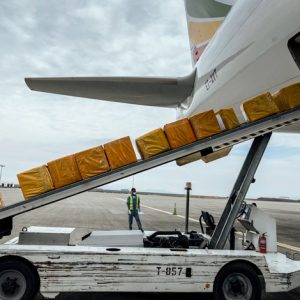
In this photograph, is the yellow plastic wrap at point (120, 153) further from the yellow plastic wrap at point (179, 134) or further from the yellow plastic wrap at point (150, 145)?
the yellow plastic wrap at point (179, 134)

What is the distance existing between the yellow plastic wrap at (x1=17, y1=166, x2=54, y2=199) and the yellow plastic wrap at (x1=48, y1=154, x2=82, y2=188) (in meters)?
0.09

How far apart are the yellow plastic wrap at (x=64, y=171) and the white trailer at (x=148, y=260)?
118mm

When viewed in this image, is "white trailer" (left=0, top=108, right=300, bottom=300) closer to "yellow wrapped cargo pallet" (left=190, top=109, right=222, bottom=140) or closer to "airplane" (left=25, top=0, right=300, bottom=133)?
"yellow wrapped cargo pallet" (left=190, top=109, right=222, bottom=140)

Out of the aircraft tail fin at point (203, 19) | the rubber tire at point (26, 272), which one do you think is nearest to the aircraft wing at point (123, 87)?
the aircraft tail fin at point (203, 19)

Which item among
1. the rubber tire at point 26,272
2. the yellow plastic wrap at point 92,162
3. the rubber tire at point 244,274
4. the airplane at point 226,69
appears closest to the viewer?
the rubber tire at point 26,272

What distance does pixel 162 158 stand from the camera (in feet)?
20.1

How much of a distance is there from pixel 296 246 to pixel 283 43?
712cm

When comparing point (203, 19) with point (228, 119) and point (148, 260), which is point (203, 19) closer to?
point (228, 119)

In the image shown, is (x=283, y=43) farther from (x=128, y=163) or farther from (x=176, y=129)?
(x=128, y=163)

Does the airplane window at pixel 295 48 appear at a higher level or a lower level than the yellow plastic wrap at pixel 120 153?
higher

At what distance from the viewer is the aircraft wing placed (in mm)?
10808

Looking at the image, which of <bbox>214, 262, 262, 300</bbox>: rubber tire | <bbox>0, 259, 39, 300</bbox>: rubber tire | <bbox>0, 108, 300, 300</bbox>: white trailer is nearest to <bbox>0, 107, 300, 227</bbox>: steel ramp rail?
<bbox>0, 108, 300, 300</bbox>: white trailer

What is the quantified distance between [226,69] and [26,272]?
251 inches

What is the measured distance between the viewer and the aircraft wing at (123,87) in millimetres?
10808
